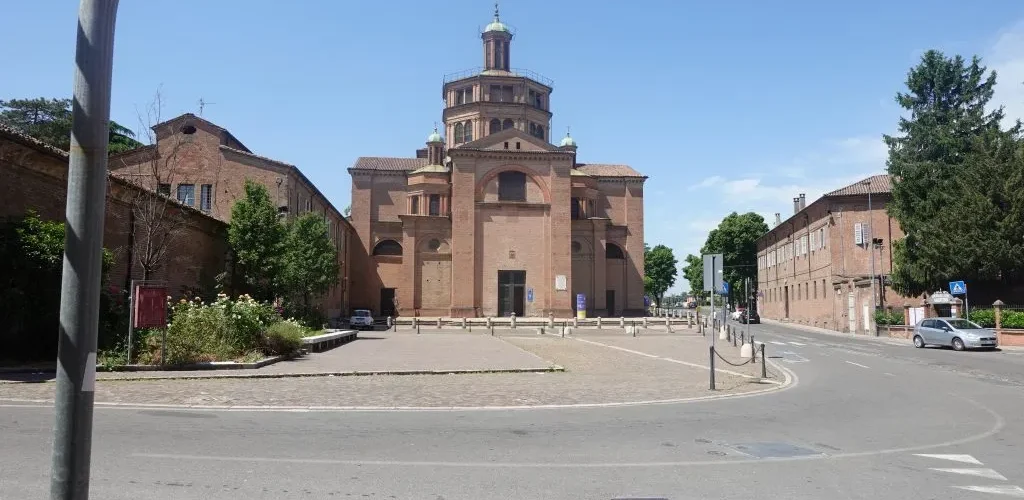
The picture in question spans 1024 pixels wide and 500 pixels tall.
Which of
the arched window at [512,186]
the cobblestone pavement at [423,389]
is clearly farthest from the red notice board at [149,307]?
the arched window at [512,186]

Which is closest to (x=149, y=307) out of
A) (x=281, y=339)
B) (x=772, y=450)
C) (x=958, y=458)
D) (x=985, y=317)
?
(x=281, y=339)

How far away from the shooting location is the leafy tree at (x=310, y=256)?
113 ft

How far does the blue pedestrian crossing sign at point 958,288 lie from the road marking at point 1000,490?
118ft

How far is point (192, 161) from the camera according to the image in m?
39.1

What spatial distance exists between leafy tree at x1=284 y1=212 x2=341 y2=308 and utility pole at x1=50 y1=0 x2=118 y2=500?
101ft

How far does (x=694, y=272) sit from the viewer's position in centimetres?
10969

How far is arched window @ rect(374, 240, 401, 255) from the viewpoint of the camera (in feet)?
221

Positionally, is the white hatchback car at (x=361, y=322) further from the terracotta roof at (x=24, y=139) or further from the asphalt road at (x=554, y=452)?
the asphalt road at (x=554, y=452)

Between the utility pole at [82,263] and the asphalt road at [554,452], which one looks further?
the asphalt road at [554,452]

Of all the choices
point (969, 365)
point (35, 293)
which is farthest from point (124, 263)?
point (969, 365)

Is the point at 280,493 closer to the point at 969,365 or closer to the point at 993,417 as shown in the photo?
the point at 993,417

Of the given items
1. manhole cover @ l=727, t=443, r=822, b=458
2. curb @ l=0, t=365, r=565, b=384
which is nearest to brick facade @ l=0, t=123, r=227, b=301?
curb @ l=0, t=365, r=565, b=384

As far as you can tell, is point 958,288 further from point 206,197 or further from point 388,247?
point 388,247

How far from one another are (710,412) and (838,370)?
414 inches
